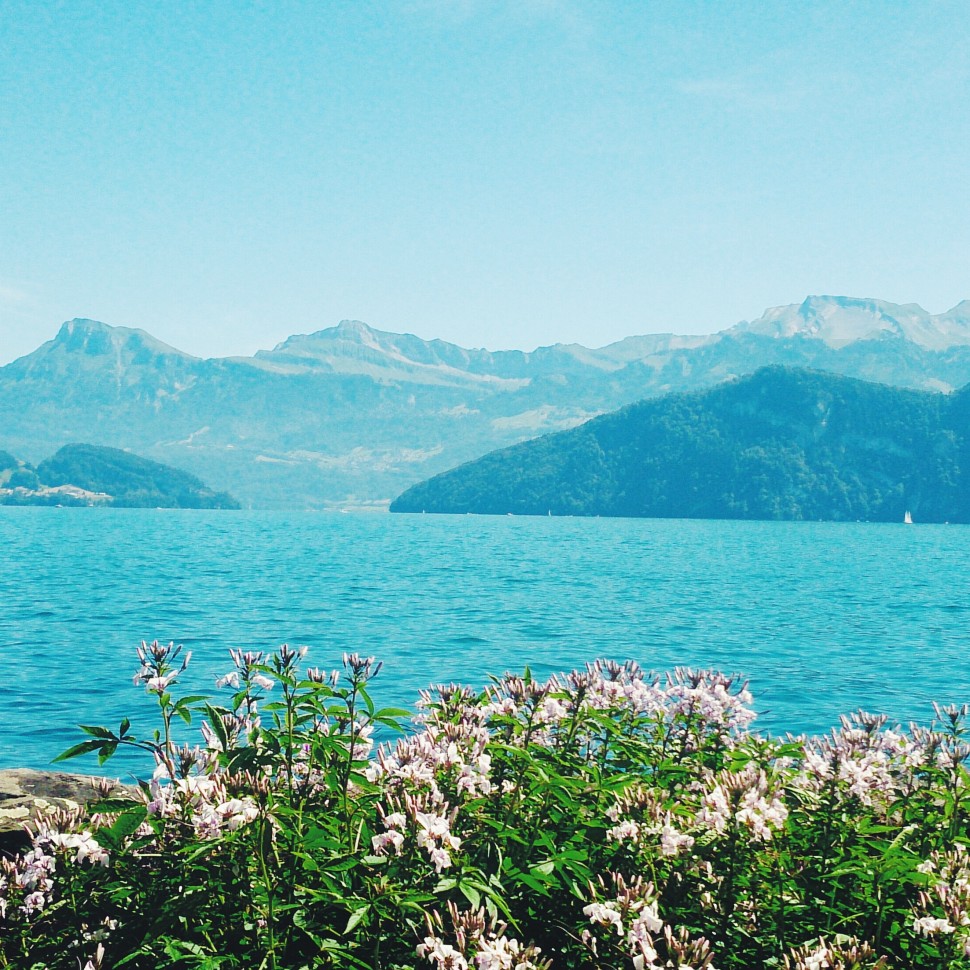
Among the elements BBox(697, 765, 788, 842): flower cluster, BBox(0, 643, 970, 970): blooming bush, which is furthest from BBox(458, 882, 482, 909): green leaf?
BBox(697, 765, 788, 842): flower cluster

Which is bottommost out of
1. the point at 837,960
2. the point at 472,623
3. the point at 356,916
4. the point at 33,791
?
the point at 472,623

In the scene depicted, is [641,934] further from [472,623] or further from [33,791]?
[472,623]

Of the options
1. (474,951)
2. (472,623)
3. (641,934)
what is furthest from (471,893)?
(472,623)

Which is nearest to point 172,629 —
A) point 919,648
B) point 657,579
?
point 919,648

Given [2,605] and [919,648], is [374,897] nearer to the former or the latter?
[919,648]

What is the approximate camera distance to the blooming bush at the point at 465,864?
461 cm

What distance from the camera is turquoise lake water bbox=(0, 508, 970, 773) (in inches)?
1351

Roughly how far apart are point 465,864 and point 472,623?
2001 inches

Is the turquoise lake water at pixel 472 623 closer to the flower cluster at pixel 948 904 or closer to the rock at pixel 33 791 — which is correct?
the flower cluster at pixel 948 904

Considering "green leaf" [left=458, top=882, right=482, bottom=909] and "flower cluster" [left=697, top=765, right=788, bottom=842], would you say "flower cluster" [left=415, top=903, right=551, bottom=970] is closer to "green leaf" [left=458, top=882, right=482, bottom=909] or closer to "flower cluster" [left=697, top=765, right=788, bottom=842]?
"green leaf" [left=458, top=882, right=482, bottom=909]

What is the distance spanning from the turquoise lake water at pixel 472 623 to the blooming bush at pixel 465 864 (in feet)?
11.7

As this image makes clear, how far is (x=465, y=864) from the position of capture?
15.7ft

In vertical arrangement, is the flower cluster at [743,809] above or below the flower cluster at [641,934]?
above

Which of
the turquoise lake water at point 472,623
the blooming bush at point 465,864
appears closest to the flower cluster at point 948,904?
the blooming bush at point 465,864
